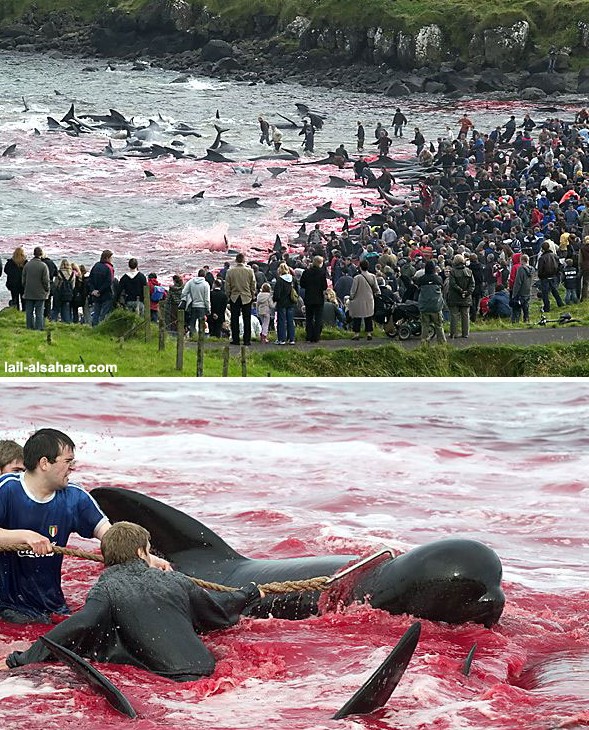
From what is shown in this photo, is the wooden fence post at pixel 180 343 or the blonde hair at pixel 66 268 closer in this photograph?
the wooden fence post at pixel 180 343

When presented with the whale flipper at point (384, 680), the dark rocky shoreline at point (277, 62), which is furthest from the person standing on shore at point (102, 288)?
the whale flipper at point (384, 680)

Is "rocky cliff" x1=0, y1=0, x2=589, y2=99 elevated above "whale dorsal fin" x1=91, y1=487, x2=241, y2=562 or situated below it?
above

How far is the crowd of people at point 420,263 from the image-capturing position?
2127 cm

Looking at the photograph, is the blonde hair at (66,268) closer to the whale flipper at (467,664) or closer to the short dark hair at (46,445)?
the short dark hair at (46,445)

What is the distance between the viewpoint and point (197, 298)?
2119cm

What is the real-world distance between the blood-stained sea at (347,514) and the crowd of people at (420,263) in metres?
2.00

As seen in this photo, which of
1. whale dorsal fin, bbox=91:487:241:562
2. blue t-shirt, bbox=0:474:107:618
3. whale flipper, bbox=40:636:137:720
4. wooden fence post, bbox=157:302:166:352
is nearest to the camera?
whale flipper, bbox=40:636:137:720

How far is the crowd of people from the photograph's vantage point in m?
21.3

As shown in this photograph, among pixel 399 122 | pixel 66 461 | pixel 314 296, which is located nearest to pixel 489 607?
pixel 66 461

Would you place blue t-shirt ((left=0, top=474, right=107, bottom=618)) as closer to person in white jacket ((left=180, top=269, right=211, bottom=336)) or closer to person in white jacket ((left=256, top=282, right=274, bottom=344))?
person in white jacket ((left=180, top=269, right=211, bottom=336))

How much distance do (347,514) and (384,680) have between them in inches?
321

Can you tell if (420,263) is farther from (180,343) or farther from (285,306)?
(180,343)

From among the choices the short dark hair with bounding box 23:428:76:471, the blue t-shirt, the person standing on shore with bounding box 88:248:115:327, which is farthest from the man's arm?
the person standing on shore with bounding box 88:248:115:327

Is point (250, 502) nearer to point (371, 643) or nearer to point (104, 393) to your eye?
point (371, 643)
